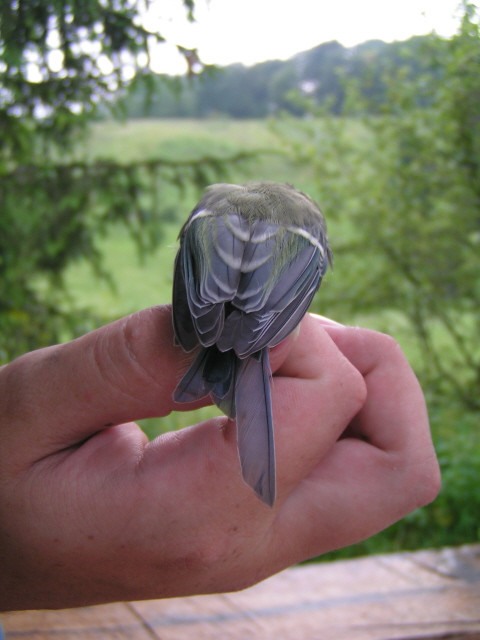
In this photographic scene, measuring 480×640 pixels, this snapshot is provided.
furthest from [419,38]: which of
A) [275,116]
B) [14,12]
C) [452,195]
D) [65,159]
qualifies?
[14,12]

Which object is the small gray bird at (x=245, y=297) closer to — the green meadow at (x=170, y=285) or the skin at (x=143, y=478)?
the skin at (x=143, y=478)

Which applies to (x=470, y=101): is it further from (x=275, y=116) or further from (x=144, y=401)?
(x=144, y=401)

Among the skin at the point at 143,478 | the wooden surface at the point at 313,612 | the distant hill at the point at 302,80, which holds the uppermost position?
the distant hill at the point at 302,80

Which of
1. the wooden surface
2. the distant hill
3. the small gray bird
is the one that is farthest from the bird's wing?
the distant hill

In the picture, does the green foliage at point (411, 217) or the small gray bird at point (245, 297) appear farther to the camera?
the green foliage at point (411, 217)

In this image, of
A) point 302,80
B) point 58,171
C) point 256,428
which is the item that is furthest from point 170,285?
point 302,80

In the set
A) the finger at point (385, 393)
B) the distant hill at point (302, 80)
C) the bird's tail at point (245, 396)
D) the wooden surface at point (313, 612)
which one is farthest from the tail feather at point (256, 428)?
the distant hill at point (302, 80)
